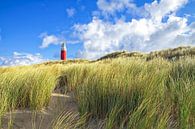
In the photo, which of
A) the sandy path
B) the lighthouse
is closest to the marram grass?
the sandy path

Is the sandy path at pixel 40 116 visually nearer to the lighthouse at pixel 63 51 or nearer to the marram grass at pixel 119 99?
the marram grass at pixel 119 99

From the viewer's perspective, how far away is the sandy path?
12.9 feet

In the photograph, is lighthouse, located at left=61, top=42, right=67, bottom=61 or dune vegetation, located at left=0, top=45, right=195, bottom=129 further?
lighthouse, located at left=61, top=42, right=67, bottom=61

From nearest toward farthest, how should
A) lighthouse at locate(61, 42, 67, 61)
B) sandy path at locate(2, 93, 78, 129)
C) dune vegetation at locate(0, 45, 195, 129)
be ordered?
dune vegetation at locate(0, 45, 195, 129), sandy path at locate(2, 93, 78, 129), lighthouse at locate(61, 42, 67, 61)

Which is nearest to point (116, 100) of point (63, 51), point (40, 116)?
point (40, 116)

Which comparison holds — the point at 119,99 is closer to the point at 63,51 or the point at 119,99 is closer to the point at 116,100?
the point at 116,100

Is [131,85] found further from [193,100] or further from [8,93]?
[8,93]

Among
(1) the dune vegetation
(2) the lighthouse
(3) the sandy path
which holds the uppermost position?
(2) the lighthouse

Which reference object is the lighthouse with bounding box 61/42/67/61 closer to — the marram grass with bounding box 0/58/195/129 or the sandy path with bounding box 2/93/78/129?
the marram grass with bounding box 0/58/195/129

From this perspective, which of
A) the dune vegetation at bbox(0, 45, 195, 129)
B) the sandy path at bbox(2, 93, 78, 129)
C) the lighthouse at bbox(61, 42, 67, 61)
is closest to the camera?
the dune vegetation at bbox(0, 45, 195, 129)

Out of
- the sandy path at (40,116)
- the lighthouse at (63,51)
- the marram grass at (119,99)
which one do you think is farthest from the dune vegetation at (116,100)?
the lighthouse at (63,51)

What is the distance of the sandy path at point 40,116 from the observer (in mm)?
3932

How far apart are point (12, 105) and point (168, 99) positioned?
186 cm

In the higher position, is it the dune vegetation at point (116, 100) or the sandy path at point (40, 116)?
the dune vegetation at point (116, 100)
